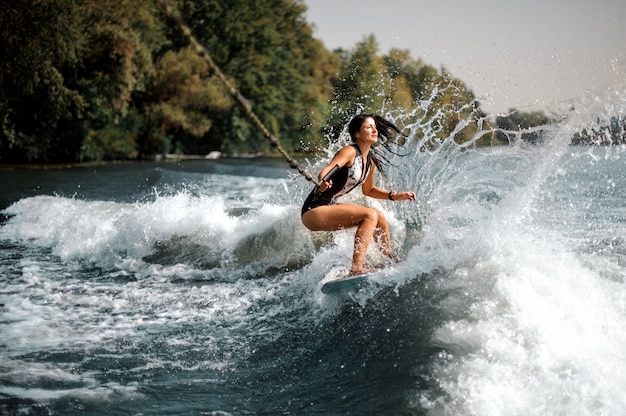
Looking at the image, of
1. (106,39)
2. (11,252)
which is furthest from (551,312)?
(106,39)

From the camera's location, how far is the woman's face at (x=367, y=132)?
6.17 metres

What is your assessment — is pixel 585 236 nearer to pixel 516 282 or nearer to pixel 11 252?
pixel 516 282

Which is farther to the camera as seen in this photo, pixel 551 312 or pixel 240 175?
pixel 240 175

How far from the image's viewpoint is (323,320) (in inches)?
235

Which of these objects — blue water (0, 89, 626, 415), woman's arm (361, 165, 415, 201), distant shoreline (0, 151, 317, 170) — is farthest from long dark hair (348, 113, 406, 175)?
distant shoreline (0, 151, 317, 170)

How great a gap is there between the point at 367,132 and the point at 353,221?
89cm

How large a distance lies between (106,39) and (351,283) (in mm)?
24758

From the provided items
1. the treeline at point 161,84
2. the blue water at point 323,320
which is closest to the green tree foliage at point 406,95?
the treeline at point 161,84

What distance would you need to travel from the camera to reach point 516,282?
5.06 metres

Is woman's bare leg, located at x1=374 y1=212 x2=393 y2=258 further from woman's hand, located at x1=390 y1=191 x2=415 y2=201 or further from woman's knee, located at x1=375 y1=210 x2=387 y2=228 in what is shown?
woman's hand, located at x1=390 y1=191 x2=415 y2=201

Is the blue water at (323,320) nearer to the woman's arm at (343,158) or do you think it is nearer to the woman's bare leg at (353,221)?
the woman's bare leg at (353,221)

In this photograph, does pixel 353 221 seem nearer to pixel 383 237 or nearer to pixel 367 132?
pixel 383 237

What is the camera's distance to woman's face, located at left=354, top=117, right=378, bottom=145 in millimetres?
6168

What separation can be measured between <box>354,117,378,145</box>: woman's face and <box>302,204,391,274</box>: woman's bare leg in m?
0.66
